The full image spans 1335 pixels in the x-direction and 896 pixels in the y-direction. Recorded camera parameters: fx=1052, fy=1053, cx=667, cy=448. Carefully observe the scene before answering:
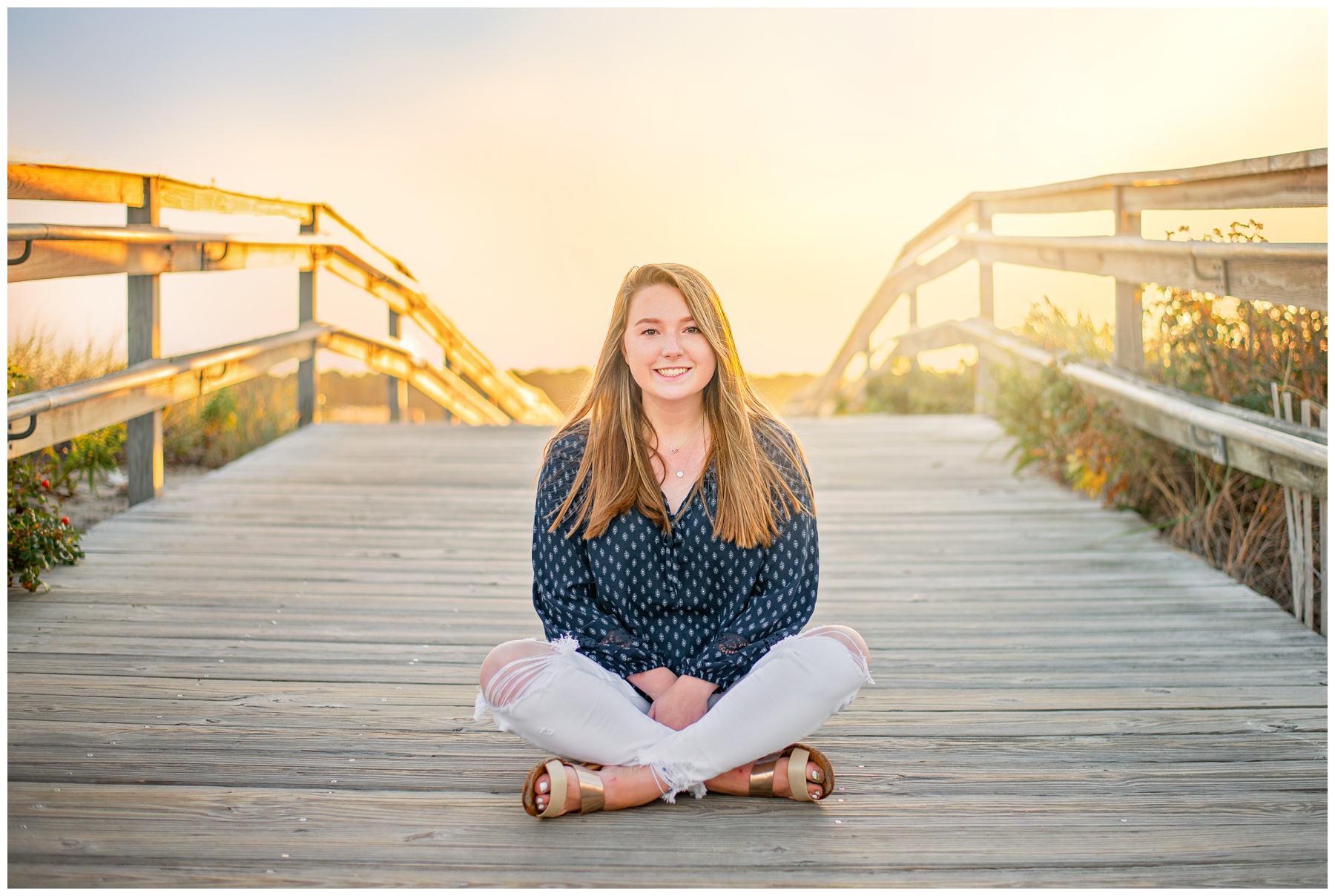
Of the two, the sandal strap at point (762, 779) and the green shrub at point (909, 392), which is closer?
the sandal strap at point (762, 779)

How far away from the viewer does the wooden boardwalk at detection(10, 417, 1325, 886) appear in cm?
163

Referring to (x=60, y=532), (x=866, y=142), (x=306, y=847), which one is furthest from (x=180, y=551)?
(x=866, y=142)

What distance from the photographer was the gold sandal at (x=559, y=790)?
5.65 ft

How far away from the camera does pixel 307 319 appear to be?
510 centimetres

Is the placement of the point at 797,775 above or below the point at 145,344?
below

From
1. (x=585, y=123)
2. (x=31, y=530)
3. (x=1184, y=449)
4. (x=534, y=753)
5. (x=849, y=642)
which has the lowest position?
(x=534, y=753)

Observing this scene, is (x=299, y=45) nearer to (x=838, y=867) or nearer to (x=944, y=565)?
(x=944, y=565)

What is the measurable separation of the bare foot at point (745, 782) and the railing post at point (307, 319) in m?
3.85

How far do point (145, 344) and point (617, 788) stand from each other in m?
2.87

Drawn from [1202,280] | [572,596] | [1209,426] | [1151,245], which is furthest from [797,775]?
[1151,245]

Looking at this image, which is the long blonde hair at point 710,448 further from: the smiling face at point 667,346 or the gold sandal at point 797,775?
the gold sandal at point 797,775

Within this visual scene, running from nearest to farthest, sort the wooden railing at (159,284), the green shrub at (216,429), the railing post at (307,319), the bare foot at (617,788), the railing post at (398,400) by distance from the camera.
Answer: the bare foot at (617,788) → the wooden railing at (159,284) → the green shrub at (216,429) → the railing post at (307,319) → the railing post at (398,400)

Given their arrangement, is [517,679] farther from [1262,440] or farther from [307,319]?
[307,319]

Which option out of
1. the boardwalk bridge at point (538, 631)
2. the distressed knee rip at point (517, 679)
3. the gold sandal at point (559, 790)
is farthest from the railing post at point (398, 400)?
the gold sandal at point (559, 790)
